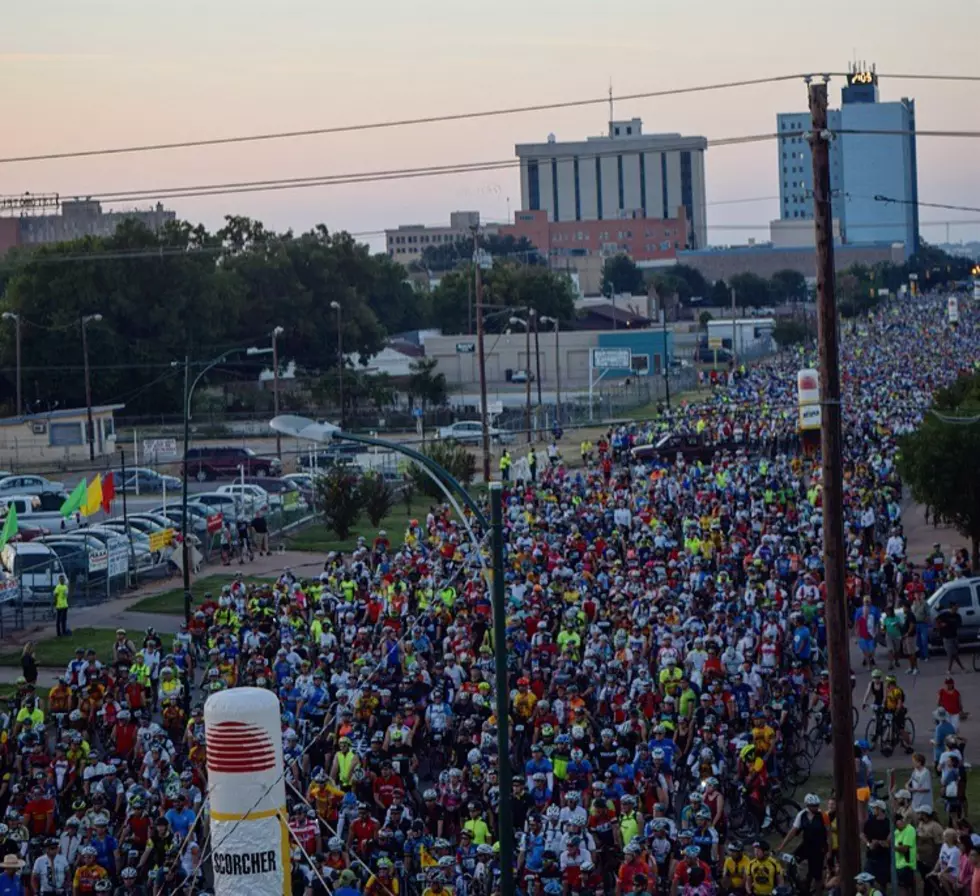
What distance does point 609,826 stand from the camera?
55.8 feet

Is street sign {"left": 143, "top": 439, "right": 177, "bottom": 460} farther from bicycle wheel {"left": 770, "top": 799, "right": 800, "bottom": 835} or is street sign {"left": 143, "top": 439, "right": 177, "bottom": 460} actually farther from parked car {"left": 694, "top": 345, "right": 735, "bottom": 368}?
parked car {"left": 694, "top": 345, "right": 735, "bottom": 368}

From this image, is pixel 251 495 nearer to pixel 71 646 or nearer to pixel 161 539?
pixel 161 539

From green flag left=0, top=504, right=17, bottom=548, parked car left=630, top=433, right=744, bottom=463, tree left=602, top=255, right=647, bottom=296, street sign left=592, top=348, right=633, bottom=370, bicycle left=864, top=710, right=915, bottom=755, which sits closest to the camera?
bicycle left=864, top=710, right=915, bottom=755

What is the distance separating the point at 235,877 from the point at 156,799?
6.23 meters

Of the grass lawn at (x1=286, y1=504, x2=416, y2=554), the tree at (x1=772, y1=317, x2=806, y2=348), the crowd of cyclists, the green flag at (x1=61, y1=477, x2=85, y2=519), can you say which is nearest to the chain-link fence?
the green flag at (x1=61, y1=477, x2=85, y2=519)

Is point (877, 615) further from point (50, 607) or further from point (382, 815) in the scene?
point (50, 607)

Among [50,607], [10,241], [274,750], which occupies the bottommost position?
[50,607]

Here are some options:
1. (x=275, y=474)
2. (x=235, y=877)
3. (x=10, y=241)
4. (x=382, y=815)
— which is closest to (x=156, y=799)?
(x=382, y=815)

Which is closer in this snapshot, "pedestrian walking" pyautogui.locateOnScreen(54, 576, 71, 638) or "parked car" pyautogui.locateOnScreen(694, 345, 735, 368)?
"pedestrian walking" pyautogui.locateOnScreen(54, 576, 71, 638)

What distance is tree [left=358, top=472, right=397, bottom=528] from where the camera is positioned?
47906 mm

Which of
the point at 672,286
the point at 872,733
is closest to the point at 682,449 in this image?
the point at 872,733

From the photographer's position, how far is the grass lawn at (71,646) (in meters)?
32.0

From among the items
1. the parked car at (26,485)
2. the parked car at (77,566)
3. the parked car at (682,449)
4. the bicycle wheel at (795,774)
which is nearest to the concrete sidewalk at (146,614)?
the parked car at (77,566)

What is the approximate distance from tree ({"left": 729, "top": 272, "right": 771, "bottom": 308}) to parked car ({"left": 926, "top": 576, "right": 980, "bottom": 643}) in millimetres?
160398
